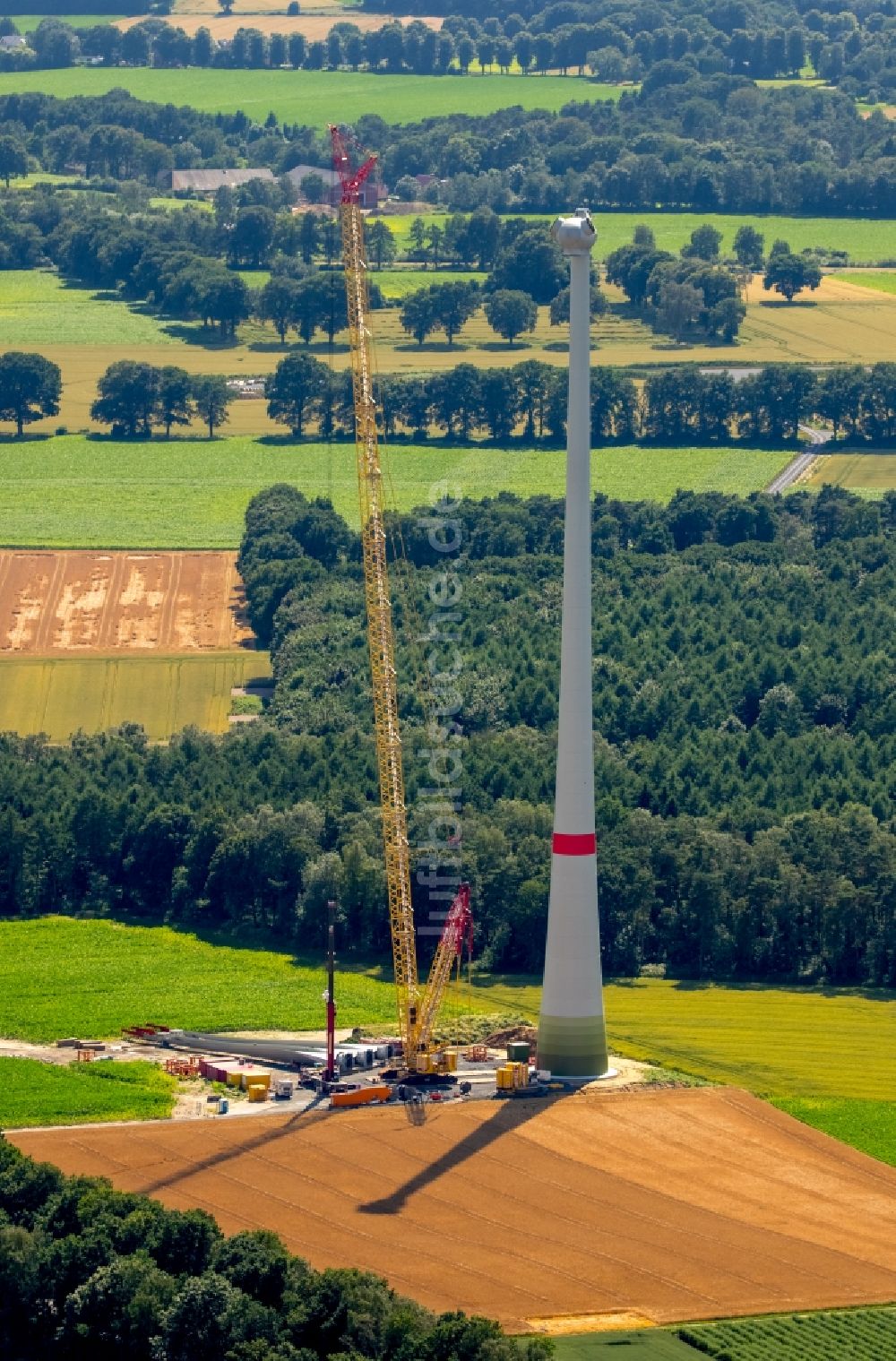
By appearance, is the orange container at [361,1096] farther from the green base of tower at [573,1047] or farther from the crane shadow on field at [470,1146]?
the green base of tower at [573,1047]

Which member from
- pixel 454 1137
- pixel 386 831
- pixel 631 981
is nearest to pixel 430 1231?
pixel 454 1137

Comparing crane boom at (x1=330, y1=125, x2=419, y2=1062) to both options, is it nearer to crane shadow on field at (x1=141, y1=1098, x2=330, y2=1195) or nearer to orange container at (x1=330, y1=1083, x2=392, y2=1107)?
orange container at (x1=330, y1=1083, x2=392, y2=1107)

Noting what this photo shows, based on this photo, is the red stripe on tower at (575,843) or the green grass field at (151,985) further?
the green grass field at (151,985)

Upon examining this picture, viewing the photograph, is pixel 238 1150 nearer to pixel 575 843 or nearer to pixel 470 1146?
pixel 470 1146

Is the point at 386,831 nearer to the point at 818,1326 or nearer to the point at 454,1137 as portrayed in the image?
the point at 454,1137

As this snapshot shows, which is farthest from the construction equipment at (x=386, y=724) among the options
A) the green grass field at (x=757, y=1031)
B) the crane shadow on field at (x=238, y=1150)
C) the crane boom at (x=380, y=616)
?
the green grass field at (x=757, y=1031)

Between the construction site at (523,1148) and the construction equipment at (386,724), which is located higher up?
the construction equipment at (386,724)

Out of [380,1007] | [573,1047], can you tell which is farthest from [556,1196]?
[380,1007]
